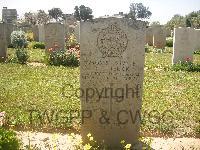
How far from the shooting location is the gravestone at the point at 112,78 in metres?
5.24

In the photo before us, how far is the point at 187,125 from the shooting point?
703cm

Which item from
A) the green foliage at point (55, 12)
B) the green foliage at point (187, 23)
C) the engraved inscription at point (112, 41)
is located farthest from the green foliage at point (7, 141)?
the green foliage at point (55, 12)

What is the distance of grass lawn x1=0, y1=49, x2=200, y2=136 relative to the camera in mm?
6957

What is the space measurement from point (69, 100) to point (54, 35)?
27.0 feet

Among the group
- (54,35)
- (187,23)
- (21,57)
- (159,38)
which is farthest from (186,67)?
(187,23)

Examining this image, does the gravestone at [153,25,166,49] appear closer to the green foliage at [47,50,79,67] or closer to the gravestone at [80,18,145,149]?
the green foliage at [47,50,79,67]

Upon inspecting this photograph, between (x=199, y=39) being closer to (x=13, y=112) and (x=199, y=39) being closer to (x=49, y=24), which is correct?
(x=49, y=24)

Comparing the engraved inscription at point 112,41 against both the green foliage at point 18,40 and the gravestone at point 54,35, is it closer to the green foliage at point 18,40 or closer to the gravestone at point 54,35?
the gravestone at point 54,35

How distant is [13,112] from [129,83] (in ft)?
10.7

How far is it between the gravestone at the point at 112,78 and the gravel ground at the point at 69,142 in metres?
0.45

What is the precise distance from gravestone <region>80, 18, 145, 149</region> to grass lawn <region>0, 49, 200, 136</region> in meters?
1.27

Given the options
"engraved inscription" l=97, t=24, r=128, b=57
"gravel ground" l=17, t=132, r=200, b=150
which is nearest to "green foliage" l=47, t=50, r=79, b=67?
"gravel ground" l=17, t=132, r=200, b=150

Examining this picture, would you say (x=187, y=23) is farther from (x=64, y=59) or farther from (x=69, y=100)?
(x=69, y=100)

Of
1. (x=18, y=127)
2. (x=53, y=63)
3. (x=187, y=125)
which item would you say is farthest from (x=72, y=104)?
(x=53, y=63)
